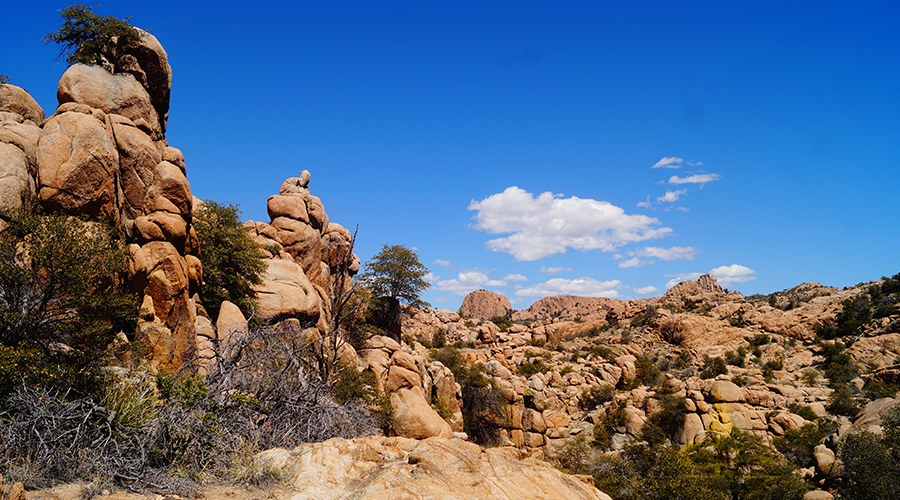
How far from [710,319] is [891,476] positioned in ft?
101

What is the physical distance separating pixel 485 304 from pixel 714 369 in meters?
76.4

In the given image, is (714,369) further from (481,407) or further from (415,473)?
(415,473)

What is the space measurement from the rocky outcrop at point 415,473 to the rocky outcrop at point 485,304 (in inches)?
3882

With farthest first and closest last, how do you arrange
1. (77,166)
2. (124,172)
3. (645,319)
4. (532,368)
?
(645,319)
(532,368)
(124,172)
(77,166)

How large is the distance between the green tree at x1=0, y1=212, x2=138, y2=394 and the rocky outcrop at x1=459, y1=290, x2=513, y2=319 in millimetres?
97212

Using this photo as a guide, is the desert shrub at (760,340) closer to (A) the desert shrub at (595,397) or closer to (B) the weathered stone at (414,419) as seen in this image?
(A) the desert shrub at (595,397)

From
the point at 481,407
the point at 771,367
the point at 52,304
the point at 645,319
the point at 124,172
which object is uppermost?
the point at 124,172

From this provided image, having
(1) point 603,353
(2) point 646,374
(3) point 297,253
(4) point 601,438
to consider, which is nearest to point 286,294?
(3) point 297,253

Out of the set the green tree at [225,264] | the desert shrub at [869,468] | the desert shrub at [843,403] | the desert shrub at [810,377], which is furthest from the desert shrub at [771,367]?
the green tree at [225,264]

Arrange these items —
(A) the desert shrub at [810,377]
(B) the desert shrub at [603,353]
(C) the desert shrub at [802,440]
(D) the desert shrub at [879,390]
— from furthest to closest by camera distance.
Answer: (B) the desert shrub at [603,353] < (A) the desert shrub at [810,377] < (D) the desert shrub at [879,390] < (C) the desert shrub at [802,440]

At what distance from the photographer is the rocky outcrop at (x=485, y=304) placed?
107 m

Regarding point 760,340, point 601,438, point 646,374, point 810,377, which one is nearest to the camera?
point 601,438

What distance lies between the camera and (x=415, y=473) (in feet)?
21.2

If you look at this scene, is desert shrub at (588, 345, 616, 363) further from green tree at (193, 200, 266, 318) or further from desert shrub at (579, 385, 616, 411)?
green tree at (193, 200, 266, 318)
